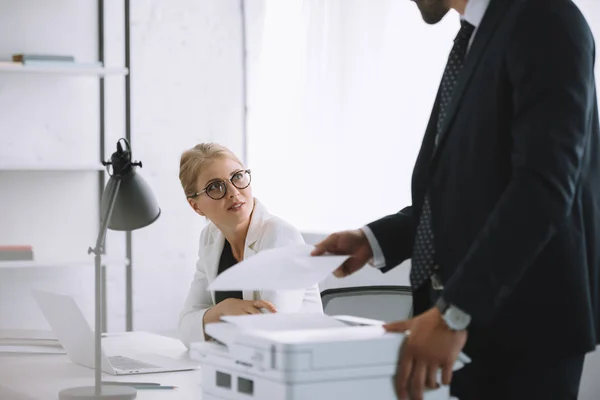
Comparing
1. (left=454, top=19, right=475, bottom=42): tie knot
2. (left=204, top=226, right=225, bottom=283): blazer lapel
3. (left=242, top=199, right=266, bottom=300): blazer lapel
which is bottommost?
(left=204, top=226, right=225, bottom=283): blazer lapel

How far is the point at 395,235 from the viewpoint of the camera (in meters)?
1.67

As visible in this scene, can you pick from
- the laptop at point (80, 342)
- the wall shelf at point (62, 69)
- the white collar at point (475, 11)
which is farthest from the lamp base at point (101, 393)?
the wall shelf at point (62, 69)

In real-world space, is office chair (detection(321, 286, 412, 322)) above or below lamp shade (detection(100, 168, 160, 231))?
below

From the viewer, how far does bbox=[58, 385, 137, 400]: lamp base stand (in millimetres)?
1940

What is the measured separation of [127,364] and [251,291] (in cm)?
59

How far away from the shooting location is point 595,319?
56.2 inches

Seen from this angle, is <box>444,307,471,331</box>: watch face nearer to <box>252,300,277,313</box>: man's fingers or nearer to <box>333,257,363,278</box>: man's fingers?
<box>333,257,363,278</box>: man's fingers

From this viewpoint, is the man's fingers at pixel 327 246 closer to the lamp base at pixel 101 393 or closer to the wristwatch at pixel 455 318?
the wristwatch at pixel 455 318

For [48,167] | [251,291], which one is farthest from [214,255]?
[48,167]

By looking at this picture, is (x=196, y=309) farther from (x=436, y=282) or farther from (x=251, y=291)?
(x=436, y=282)

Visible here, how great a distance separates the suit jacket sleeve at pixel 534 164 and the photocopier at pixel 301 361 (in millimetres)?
128

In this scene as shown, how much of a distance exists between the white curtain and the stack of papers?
5.83 feet

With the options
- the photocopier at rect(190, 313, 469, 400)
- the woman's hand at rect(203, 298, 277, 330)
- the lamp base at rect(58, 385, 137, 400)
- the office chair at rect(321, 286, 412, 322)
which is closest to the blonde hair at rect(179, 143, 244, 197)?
the woman's hand at rect(203, 298, 277, 330)

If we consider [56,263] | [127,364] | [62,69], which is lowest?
[56,263]
